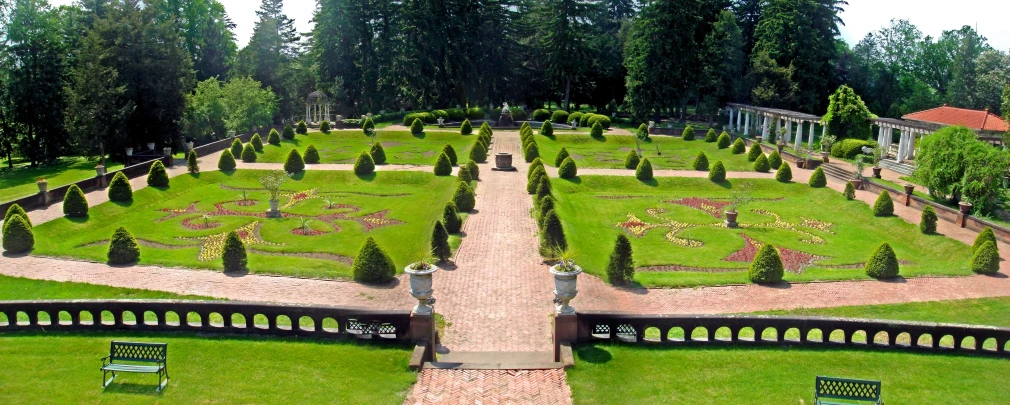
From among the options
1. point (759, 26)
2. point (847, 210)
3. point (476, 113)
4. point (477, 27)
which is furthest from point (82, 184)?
point (759, 26)

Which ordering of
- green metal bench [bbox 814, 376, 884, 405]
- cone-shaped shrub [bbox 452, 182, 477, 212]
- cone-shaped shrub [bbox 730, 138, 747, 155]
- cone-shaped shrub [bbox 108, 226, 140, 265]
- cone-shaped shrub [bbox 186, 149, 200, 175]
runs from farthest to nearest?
cone-shaped shrub [bbox 730, 138, 747, 155]
cone-shaped shrub [bbox 186, 149, 200, 175]
cone-shaped shrub [bbox 452, 182, 477, 212]
cone-shaped shrub [bbox 108, 226, 140, 265]
green metal bench [bbox 814, 376, 884, 405]

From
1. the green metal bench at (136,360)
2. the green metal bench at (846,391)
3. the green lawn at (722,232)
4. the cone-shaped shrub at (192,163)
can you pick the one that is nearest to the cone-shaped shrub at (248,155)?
the cone-shaped shrub at (192,163)

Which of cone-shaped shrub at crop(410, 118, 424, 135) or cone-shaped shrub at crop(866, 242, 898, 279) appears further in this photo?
cone-shaped shrub at crop(410, 118, 424, 135)

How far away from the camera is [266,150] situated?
5194cm

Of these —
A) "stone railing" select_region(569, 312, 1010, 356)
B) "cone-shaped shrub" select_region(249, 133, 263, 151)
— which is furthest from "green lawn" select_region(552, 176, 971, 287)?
"cone-shaped shrub" select_region(249, 133, 263, 151)

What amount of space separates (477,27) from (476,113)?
9.27m

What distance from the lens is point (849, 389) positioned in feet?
42.1

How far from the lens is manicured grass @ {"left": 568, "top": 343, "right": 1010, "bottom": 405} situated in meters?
13.9

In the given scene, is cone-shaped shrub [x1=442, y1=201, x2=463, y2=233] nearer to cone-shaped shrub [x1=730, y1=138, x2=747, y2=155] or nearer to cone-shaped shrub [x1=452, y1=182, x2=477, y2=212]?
cone-shaped shrub [x1=452, y1=182, x2=477, y2=212]

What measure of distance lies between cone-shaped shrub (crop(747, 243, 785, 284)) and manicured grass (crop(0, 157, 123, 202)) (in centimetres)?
4008

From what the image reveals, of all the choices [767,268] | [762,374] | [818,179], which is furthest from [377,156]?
[762,374]

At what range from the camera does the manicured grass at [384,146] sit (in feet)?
165

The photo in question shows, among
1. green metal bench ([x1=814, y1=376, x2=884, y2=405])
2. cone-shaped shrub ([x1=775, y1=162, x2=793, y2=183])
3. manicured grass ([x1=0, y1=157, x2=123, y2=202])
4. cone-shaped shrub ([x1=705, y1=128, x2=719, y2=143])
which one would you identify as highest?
cone-shaped shrub ([x1=705, y1=128, x2=719, y2=143])

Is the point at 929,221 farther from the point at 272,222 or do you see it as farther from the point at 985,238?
the point at 272,222
